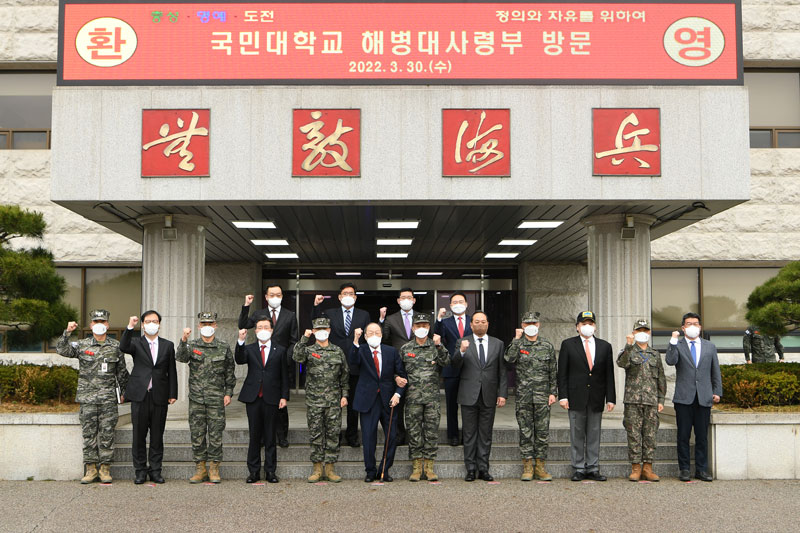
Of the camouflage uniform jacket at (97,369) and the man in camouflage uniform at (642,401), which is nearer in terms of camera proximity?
the camouflage uniform jacket at (97,369)

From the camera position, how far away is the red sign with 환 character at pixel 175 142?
910cm

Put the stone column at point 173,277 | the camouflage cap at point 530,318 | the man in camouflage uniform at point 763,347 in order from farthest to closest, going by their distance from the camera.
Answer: the man in camouflage uniform at point 763,347
the stone column at point 173,277
the camouflage cap at point 530,318

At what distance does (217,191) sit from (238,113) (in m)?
1.00

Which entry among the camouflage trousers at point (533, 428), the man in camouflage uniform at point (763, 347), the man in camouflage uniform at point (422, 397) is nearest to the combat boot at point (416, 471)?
the man in camouflage uniform at point (422, 397)

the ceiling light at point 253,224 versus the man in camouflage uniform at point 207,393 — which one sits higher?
the ceiling light at point 253,224

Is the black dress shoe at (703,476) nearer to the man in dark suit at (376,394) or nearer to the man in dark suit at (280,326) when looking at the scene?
the man in dark suit at (376,394)

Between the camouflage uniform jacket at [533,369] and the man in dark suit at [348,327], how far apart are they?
5.97 ft

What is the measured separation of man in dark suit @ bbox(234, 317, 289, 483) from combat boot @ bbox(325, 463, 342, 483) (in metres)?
0.56

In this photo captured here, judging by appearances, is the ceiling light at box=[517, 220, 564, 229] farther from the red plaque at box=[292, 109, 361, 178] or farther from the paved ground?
the paved ground

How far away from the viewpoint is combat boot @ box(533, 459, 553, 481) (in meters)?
8.29

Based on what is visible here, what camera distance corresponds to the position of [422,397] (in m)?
8.19

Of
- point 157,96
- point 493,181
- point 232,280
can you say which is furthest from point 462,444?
point 232,280

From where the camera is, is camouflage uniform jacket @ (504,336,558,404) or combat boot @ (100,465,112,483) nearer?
combat boot @ (100,465,112,483)

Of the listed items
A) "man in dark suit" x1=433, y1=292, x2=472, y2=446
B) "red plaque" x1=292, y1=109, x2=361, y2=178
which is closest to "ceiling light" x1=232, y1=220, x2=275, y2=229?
"red plaque" x1=292, y1=109, x2=361, y2=178
